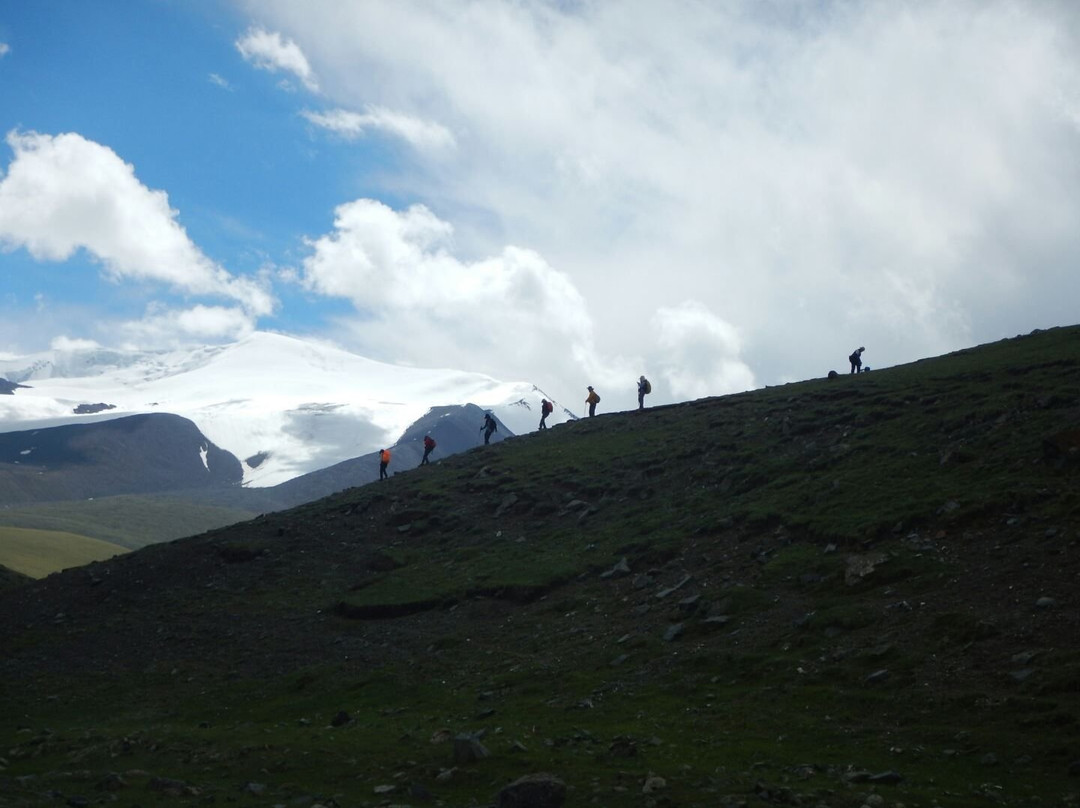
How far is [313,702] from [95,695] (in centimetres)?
830

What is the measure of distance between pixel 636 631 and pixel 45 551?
140 metres

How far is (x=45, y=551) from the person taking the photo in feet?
472

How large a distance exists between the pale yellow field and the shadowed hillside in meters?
88.9

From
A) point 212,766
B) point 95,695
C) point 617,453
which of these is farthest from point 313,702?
point 617,453

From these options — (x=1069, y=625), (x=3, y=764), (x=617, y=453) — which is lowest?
(x=3, y=764)

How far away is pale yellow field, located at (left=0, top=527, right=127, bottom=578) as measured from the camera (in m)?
124

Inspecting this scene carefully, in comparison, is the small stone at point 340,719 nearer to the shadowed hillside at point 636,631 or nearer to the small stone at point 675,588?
the shadowed hillside at point 636,631

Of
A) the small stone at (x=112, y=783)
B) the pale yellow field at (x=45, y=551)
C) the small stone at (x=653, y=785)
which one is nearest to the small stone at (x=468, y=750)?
the small stone at (x=653, y=785)

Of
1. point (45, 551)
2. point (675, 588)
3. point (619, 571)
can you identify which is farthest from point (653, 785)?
point (45, 551)

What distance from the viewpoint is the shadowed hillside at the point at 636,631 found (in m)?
17.5

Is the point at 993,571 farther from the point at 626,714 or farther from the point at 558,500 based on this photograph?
the point at 558,500

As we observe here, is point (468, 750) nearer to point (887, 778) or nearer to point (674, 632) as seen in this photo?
point (887, 778)

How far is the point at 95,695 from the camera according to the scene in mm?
30641

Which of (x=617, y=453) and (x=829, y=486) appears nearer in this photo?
(x=829, y=486)
